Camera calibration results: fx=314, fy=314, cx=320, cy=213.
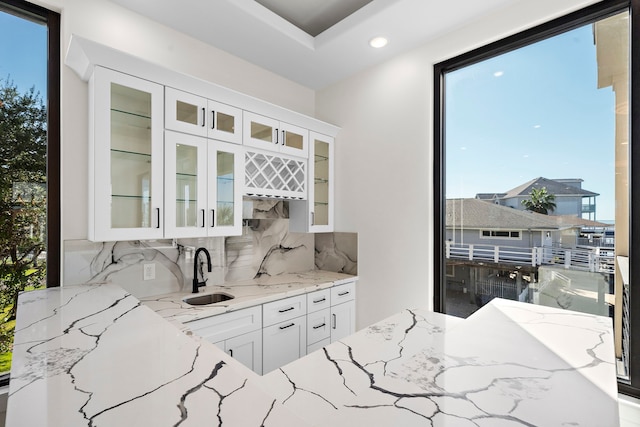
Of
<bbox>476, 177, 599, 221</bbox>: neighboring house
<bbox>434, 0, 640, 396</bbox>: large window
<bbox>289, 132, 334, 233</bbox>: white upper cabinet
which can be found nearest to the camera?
<bbox>434, 0, 640, 396</bbox>: large window

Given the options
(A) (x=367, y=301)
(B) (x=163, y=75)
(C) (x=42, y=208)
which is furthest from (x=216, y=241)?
(A) (x=367, y=301)

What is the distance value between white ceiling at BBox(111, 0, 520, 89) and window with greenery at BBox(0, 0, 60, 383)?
527 mm

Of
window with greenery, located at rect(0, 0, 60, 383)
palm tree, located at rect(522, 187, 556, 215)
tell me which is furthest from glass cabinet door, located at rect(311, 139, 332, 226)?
window with greenery, located at rect(0, 0, 60, 383)

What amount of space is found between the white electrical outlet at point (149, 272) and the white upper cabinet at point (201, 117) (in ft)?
3.08

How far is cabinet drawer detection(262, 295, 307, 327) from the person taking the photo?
2.20 meters

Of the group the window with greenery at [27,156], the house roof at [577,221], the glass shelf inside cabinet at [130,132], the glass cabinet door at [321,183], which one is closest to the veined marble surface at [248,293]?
the glass cabinet door at [321,183]

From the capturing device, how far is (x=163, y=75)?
6.27 ft

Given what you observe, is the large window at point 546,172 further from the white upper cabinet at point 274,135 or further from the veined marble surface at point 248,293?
the white upper cabinet at point 274,135

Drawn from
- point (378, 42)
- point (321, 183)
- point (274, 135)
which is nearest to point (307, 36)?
point (378, 42)

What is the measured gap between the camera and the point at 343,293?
282cm

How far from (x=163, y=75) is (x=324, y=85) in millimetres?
1732

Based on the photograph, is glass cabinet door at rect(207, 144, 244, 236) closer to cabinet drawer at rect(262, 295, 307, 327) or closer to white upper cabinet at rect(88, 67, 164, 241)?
white upper cabinet at rect(88, 67, 164, 241)

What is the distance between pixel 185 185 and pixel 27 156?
85 cm

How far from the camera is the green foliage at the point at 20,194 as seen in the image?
1.75 metres
